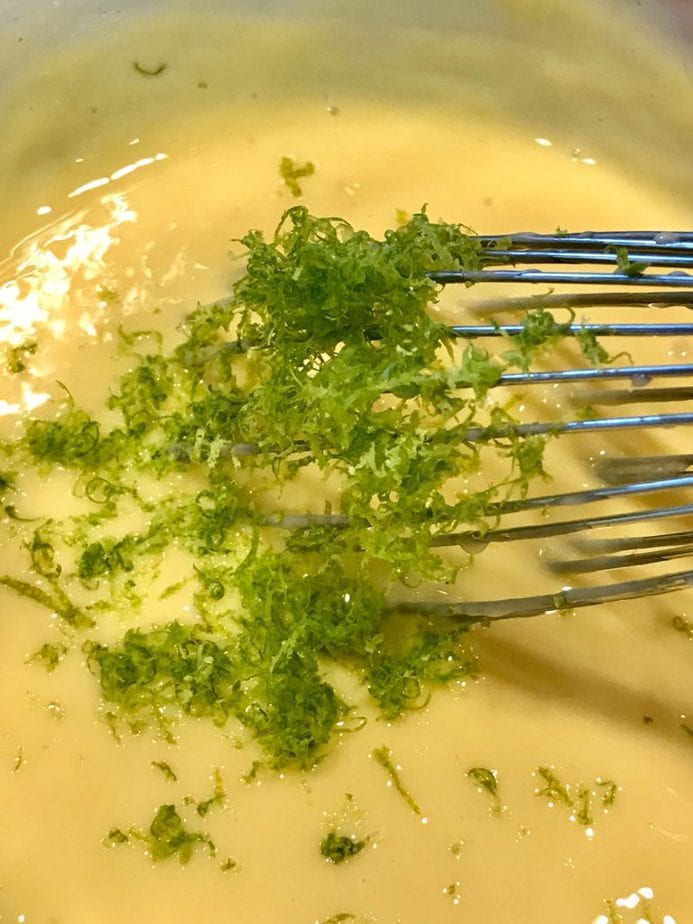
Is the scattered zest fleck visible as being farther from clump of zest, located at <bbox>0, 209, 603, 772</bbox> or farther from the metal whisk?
the metal whisk

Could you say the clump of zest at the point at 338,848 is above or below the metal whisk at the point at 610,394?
below

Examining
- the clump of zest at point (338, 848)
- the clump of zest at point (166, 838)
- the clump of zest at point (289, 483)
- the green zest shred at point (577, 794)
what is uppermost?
the clump of zest at point (289, 483)

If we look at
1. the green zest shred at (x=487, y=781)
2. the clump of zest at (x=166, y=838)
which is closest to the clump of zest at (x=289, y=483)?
the clump of zest at (x=166, y=838)

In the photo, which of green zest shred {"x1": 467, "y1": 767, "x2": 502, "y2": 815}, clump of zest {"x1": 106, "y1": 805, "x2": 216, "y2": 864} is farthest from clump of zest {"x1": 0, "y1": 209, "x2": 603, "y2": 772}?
green zest shred {"x1": 467, "y1": 767, "x2": 502, "y2": 815}

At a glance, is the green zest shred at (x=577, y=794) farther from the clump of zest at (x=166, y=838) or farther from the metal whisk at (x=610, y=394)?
the clump of zest at (x=166, y=838)

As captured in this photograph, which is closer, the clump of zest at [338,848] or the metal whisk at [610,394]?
the metal whisk at [610,394]
